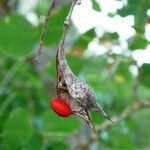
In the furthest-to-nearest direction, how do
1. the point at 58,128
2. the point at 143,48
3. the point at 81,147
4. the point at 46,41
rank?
the point at 81,147
the point at 58,128
the point at 143,48
the point at 46,41

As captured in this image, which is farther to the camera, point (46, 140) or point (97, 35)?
point (46, 140)

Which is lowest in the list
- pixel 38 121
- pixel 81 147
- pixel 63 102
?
pixel 81 147

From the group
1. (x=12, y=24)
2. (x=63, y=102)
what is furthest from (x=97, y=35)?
(x=63, y=102)

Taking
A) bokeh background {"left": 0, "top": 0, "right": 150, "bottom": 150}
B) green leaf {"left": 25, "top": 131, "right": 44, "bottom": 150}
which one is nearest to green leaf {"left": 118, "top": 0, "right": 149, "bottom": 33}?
bokeh background {"left": 0, "top": 0, "right": 150, "bottom": 150}

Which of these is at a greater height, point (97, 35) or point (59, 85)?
point (59, 85)

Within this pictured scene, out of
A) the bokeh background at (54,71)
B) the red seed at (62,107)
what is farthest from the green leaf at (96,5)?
the red seed at (62,107)

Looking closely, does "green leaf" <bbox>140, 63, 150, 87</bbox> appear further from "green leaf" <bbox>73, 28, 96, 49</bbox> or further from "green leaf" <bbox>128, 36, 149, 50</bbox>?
"green leaf" <bbox>73, 28, 96, 49</bbox>

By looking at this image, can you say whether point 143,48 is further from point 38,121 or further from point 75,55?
point 38,121

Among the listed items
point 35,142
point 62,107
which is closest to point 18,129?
point 35,142
